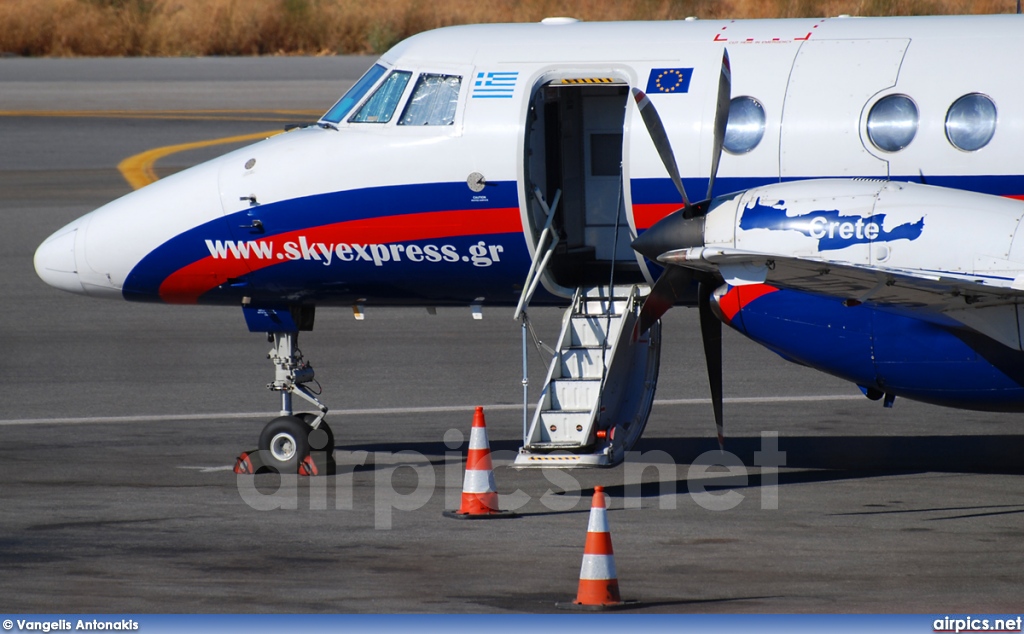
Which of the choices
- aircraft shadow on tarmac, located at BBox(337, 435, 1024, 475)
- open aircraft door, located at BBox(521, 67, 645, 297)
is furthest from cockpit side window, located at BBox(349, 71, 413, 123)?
aircraft shadow on tarmac, located at BBox(337, 435, 1024, 475)

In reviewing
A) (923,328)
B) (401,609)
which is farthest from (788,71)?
(401,609)

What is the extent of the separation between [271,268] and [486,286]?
2166 mm

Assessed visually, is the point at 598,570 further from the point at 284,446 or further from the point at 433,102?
the point at 433,102

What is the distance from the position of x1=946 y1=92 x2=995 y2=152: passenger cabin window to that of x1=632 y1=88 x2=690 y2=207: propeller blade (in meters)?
2.56

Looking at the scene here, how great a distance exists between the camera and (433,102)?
14922 millimetres

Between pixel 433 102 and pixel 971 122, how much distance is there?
201 inches

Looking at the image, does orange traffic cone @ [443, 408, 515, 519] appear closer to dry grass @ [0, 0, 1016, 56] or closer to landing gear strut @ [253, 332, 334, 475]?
landing gear strut @ [253, 332, 334, 475]

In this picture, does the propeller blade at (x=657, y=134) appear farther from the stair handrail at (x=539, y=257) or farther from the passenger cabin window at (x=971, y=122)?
the passenger cabin window at (x=971, y=122)

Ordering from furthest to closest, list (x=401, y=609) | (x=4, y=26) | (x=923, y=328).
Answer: (x=4, y=26), (x=923, y=328), (x=401, y=609)

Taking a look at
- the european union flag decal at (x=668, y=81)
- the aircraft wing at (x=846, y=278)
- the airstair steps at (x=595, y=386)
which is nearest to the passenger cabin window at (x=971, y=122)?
the aircraft wing at (x=846, y=278)

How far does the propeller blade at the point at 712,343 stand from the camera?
13.4 metres

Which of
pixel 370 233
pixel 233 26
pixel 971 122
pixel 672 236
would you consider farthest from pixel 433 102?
pixel 233 26

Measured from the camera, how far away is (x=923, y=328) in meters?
12.9

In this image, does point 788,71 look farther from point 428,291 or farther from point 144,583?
point 144,583
